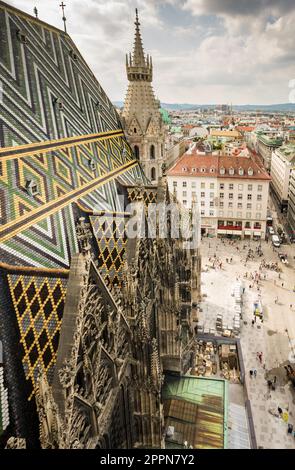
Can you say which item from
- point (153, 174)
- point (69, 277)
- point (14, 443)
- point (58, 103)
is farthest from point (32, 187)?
point (153, 174)

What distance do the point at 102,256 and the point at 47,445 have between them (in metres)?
7.40

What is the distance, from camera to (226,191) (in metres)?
49.2

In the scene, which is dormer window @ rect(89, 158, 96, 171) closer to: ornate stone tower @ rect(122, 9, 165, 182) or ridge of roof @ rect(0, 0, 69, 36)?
ridge of roof @ rect(0, 0, 69, 36)

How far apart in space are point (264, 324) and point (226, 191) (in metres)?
24.7

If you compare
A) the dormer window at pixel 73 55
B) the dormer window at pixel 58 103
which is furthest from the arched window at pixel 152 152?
the dormer window at pixel 58 103

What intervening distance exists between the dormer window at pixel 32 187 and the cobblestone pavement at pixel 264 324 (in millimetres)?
20130

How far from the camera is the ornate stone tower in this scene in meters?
26.3

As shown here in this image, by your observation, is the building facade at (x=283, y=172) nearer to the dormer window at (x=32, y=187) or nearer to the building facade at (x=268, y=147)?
the building facade at (x=268, y=147)

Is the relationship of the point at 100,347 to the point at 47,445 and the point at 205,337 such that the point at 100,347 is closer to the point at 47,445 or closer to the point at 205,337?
the point at 47,445

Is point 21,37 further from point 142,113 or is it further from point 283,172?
point 283,172

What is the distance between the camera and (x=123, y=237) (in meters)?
13.5

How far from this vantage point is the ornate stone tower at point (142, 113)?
26328 mm

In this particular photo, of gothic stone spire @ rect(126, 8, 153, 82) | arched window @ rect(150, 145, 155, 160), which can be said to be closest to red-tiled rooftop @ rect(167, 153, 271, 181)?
arched window @ rect(150, 145, 155, 160)

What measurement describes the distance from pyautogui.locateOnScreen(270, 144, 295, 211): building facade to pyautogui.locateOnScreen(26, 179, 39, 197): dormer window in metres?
55.6
